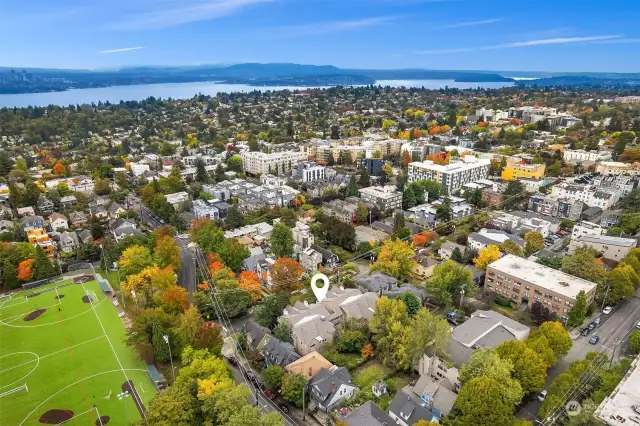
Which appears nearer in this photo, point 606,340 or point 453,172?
point 606,340

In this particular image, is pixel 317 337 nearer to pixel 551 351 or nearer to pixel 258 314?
pixel 258 314

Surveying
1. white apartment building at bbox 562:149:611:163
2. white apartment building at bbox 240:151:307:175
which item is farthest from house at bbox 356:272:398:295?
white apartment building at bbox 562:149:611:163

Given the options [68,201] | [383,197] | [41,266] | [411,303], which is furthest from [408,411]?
[68,201]

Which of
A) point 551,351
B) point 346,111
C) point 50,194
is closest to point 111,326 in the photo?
point 551,351

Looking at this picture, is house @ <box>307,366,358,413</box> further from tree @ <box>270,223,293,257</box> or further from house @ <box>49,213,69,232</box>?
house @ <box>49,213,69,232</box>

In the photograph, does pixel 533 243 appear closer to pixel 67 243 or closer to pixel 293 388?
pixel 293 388

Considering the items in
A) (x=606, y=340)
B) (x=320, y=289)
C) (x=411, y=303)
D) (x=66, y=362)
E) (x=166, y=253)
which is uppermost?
(x=166, y=253)
